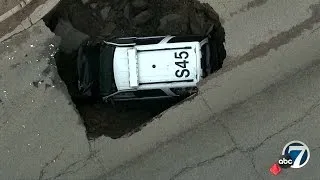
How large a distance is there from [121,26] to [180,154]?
2.71m

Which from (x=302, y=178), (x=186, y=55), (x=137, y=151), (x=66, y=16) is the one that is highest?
(x=66, y=16)

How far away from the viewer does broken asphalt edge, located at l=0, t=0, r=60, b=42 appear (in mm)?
9766

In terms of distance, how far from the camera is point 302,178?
9805mm

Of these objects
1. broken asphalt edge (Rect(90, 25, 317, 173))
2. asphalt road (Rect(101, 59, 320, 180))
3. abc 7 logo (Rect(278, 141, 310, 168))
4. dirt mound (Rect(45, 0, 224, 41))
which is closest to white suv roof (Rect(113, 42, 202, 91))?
broken asphalt edge (Rect(90, 25, 317, 173))

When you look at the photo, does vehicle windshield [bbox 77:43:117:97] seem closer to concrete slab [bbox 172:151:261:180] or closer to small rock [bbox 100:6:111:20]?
small rock [bbox 100:6:111:20]

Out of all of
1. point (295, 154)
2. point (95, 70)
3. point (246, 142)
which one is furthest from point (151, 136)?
point (295, 154)

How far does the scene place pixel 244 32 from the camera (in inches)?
385

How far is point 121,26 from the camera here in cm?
1040

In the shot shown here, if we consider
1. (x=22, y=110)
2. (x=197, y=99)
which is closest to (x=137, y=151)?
(x=197, y=99)

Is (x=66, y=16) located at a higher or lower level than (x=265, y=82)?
higher

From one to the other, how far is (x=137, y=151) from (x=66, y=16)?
288 cm

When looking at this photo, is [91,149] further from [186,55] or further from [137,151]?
[186,55]

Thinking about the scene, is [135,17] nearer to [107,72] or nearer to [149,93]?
[107,72]

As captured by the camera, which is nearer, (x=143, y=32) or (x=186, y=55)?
(x=186, y=55)
